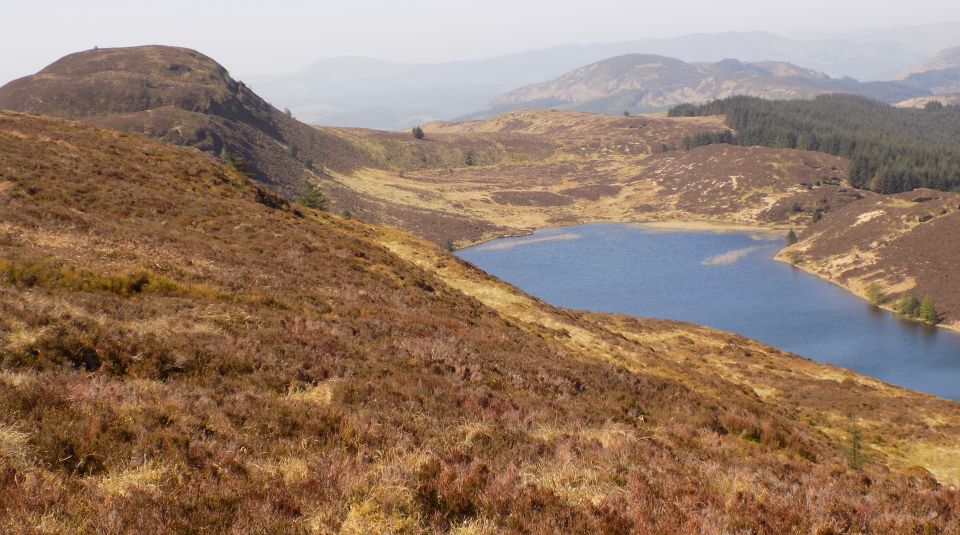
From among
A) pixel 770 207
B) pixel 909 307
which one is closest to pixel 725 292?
pixel 909 307

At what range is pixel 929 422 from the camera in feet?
111

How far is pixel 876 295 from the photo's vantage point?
332ft

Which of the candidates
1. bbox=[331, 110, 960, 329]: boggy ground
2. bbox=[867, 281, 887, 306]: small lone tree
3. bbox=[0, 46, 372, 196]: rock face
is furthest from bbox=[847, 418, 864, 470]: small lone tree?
bbox=[0, 46, 372, 196]: rock face

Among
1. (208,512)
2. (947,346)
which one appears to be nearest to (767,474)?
(208,512)

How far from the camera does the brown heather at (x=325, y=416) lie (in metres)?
7.86

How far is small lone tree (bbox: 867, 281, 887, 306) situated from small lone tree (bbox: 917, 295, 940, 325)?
7586mm

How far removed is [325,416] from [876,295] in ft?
386

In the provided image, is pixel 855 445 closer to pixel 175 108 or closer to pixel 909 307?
pixel 909 307

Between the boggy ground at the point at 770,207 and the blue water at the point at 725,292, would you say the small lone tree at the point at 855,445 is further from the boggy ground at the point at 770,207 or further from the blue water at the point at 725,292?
the boggy ground at the point at 770,207

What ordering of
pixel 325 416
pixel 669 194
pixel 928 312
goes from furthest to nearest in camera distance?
1. pixel 669 194
2. pixel 928 312
3. pixel 325 416

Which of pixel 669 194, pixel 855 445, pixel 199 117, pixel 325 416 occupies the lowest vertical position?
pixel 855 445

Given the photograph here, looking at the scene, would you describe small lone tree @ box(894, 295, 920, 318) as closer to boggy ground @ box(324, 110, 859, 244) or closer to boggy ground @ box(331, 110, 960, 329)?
boggy ground @ box(331, 110, 960, 329)

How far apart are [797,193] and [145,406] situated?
19325cm

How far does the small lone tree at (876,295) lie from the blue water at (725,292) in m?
1.57
